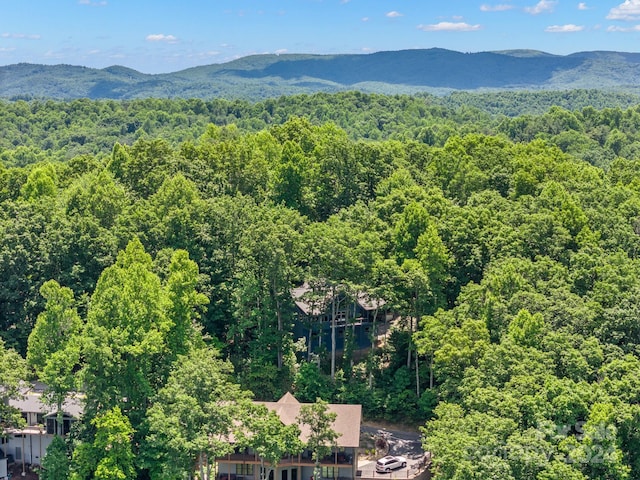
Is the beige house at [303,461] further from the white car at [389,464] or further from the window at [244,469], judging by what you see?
the white car at [389,464]

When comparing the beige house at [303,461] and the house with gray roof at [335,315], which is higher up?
the house with gray roof at [335,315]

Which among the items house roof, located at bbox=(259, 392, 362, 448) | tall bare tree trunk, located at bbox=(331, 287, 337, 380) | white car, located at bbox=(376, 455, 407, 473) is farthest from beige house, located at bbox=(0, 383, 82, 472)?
white car, located at bbox=(376, 455, 407, 473)

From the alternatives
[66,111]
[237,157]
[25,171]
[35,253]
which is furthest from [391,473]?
[66,111]

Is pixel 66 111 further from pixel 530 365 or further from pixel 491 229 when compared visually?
pixel 530 365

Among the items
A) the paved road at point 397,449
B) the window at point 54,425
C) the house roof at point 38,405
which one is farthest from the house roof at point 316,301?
the window at point 54,425

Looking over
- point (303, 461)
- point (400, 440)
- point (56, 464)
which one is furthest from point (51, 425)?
point (400, 440)

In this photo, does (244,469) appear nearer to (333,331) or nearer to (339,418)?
(339,418)
